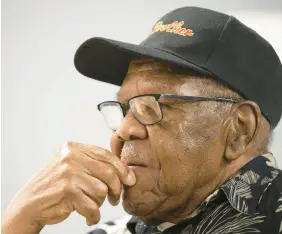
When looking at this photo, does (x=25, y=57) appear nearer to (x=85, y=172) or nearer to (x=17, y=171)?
(x=17, y=171)

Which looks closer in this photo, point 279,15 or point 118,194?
point 118,194

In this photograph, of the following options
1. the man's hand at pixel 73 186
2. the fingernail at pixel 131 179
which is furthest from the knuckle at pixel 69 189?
the fingernail at pixel 131 179

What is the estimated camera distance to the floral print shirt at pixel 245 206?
1.07m

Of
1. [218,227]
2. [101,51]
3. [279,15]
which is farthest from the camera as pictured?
[279,15]

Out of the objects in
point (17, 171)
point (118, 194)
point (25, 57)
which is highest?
point (25, 57)

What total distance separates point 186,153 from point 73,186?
27cm

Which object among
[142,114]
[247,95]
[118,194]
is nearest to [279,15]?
[247,95]

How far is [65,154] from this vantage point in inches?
45.1

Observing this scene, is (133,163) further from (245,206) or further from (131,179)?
(245,206)

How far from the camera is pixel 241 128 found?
1.17 metres

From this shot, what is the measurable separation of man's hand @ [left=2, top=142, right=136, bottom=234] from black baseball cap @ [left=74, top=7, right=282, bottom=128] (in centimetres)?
28

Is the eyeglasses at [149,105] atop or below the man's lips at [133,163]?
atop

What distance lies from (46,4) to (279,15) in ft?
3.12

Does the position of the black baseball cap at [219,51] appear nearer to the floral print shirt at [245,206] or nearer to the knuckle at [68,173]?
the floral print shirt at [245,206]
